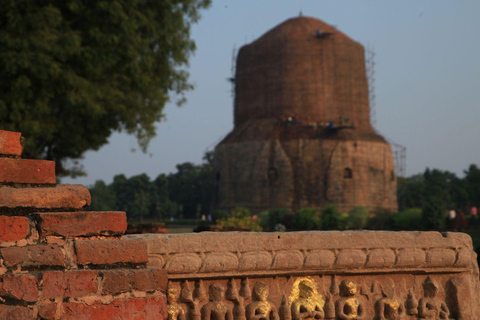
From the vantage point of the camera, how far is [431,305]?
2801 millimetres

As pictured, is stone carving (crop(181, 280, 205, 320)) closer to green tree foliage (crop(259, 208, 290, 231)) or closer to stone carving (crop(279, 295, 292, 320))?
stone carving (crop(279, 295, 292, 320))

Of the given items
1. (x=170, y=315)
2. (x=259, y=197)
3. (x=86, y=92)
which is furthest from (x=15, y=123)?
(x=259, y=197)

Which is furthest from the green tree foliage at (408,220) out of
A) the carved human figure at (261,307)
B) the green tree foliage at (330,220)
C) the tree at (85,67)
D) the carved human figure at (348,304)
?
the carved human figure at (261,307)

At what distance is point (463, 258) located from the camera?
2.86 metres

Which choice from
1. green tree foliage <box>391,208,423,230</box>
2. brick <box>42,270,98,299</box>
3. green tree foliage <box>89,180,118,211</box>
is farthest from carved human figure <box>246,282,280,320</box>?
green tree foliage <box>89,180,118,211</box>

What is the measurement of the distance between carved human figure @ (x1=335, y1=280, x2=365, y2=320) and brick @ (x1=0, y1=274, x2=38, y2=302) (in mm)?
1309

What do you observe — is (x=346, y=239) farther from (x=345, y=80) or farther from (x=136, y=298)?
(x=345, y=80)

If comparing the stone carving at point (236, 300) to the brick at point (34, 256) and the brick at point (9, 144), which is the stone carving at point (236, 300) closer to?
the brick at point (34, 256)

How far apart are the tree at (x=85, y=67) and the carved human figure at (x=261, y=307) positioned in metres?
7.96

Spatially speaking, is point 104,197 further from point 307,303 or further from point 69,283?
point 69,283

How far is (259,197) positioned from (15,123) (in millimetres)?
25866

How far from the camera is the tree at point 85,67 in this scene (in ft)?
32.1

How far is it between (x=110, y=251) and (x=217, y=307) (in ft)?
1.85

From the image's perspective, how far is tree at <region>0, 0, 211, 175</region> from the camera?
9.80 metres
